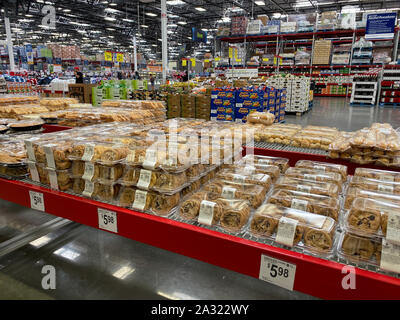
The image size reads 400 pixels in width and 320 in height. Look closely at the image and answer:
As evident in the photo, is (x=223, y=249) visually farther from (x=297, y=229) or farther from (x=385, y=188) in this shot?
(x=385, y=188)

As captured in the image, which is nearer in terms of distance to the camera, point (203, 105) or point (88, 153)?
point (88, 153)

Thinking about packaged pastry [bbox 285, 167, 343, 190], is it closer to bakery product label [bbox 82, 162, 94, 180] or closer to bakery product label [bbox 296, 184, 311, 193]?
bakery product label [bbox 296, 184, 311, 193]

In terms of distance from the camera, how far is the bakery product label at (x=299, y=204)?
49.1 inches

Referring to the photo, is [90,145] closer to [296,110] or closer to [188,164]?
[188,164]

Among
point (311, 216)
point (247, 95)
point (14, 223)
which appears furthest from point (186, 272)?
point (247, 95)

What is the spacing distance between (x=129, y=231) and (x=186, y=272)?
1.08 m

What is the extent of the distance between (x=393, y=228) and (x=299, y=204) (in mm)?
377

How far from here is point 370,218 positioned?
3.44 ft

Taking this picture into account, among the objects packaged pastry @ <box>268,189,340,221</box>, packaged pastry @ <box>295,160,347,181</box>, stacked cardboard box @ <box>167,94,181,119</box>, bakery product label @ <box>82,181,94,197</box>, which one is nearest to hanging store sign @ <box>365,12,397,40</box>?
stacked cardboard box @ <box>167,94,181,119</box>

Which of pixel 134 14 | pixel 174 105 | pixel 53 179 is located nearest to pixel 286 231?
pixel 53 179

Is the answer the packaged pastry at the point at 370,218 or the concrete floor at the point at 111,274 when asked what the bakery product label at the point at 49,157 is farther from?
the packaged pastry at the point at 370,218

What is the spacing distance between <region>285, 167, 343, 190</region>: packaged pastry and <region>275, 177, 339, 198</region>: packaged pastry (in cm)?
6

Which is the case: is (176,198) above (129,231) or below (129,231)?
above

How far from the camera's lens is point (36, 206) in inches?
66.1
